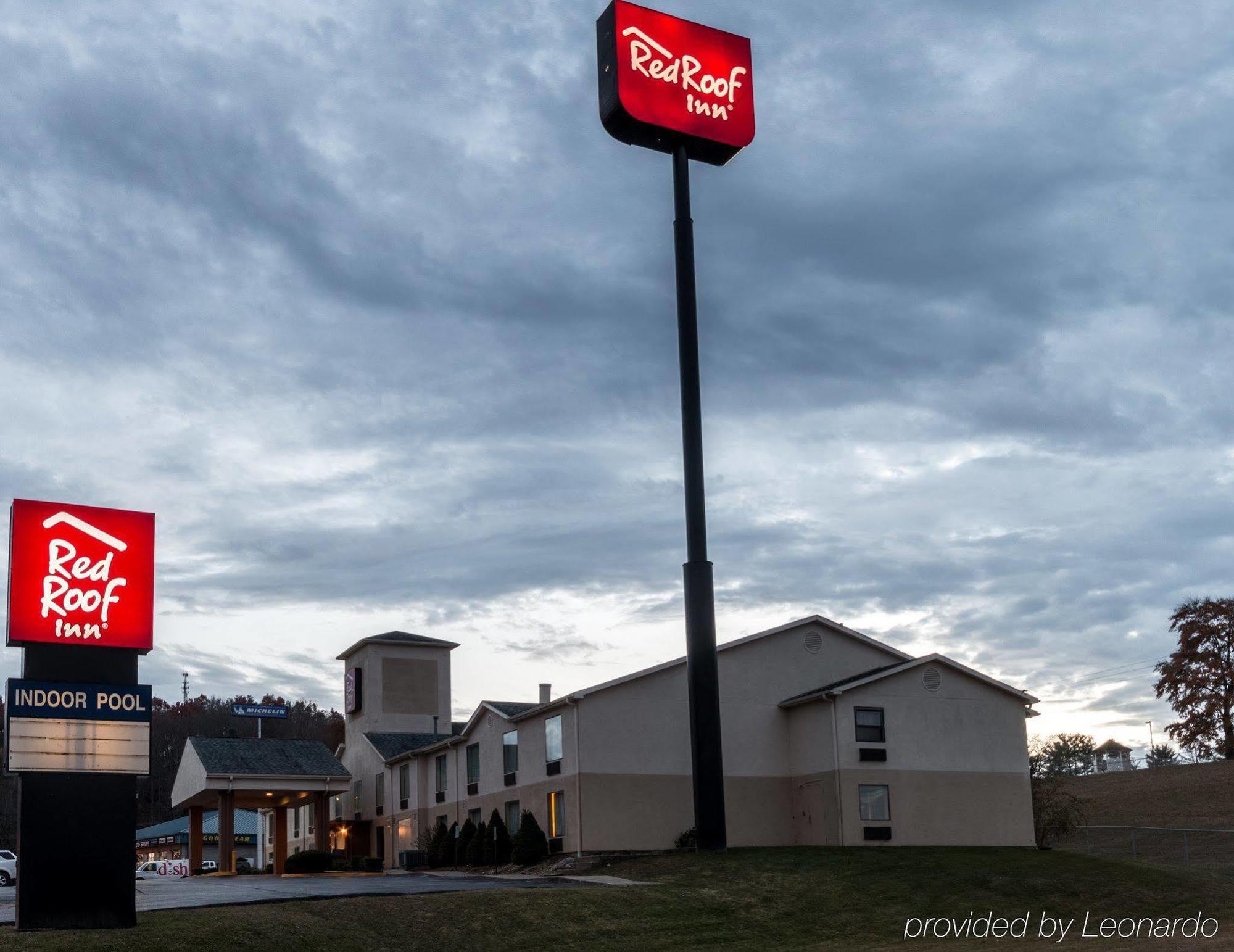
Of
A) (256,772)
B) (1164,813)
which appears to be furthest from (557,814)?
(1164,813)

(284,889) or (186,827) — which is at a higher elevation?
(284,889)

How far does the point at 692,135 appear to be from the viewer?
111 ft

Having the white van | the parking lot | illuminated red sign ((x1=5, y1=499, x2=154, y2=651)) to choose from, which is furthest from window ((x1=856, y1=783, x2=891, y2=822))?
the white van

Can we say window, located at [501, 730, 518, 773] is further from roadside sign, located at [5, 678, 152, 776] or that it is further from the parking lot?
roadside sign, located at [5, 678, 152, 776]

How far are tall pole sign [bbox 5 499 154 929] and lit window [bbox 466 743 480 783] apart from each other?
29.2 meters

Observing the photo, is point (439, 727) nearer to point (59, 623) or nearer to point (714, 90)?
point (714, 90)

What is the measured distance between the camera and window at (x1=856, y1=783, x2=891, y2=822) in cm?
4084

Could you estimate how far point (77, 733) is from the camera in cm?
2147

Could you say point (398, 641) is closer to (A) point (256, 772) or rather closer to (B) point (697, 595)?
(A) point (256, 772)

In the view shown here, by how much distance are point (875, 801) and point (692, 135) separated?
2158cm

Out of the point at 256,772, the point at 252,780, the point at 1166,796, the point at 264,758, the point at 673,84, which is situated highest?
the point at 673,84

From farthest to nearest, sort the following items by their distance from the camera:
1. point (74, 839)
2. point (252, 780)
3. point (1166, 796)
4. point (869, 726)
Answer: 1. point (1166, 796)
2. point (252, 780)
3. point (869, 726)
4. point (74, 839)

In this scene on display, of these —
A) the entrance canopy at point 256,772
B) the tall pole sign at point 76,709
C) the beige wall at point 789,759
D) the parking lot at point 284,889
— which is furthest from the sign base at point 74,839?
the entrance canopy at point 256,772

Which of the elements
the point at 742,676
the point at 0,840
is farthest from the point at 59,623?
the point at 0,840
